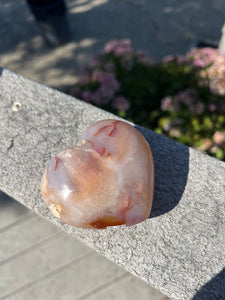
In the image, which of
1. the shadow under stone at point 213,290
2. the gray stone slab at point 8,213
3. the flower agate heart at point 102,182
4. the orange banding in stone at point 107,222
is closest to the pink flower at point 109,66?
the flower agate heart at point 102,182

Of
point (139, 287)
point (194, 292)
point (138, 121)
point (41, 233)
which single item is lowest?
point (139, 287)

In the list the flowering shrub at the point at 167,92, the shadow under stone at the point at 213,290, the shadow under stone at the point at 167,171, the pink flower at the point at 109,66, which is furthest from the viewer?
the pink flower at the point at 109,66

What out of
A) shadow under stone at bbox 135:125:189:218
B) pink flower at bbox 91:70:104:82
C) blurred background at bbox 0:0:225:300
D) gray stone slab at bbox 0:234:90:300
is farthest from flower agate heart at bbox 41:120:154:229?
blurred background at bbox 0:0:225:300

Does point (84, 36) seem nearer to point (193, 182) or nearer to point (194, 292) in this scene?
point (193, 182)

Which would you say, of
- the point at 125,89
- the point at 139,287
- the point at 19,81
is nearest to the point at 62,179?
the point at 19,81

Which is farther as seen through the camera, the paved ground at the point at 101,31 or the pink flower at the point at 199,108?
the paved ground at the point at 101,31

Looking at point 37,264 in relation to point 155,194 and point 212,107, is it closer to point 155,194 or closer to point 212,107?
point 155,194

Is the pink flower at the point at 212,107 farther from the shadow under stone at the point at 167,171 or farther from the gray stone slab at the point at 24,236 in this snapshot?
the gray stone slab at the point at 24,236
